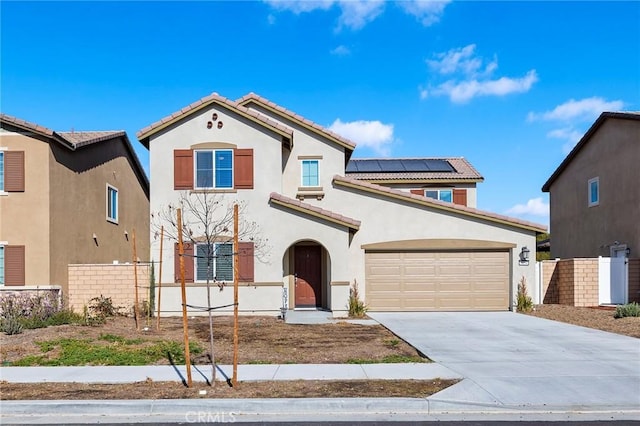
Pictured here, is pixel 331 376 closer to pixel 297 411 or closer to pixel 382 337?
pixel 297 411

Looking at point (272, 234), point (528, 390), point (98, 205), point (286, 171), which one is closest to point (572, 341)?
point (528, 390)

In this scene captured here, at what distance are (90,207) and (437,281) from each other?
13067 mm

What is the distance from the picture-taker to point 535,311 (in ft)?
60.8

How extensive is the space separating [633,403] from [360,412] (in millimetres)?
3803

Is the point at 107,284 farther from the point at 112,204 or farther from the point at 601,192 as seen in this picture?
the point at 601,192

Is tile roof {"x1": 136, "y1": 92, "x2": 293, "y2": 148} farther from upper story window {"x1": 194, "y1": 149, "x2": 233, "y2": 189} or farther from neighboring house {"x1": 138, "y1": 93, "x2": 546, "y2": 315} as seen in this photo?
upper story window {"x1": 194, "y1": 149, "x2": 233, "y2": 189}

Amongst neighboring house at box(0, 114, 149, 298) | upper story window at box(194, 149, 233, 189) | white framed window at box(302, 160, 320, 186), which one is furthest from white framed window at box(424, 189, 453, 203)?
neighboring house at box(0, 114, 149, 298)

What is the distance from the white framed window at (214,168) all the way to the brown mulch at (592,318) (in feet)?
37.3

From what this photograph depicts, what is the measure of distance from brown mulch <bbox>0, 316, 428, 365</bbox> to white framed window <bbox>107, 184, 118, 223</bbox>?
623 cm

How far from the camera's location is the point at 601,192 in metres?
22.9

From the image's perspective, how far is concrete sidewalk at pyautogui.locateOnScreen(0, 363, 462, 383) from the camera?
8.80 meters

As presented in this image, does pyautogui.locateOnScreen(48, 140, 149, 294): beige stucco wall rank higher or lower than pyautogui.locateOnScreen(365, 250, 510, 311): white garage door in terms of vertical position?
higher

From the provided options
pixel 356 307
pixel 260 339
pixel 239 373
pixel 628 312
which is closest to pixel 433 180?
pixel 356 307

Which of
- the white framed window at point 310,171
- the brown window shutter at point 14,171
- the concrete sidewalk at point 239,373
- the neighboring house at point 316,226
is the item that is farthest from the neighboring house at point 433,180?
the concrete sidewalk at point 239,373
